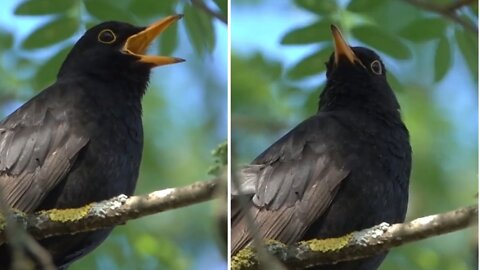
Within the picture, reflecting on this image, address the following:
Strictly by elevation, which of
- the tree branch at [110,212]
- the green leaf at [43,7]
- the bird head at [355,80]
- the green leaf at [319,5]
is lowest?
the tree branch at [110,212]

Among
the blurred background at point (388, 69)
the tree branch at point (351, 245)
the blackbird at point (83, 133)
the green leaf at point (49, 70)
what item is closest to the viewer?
the tree branch at point (351, 245)

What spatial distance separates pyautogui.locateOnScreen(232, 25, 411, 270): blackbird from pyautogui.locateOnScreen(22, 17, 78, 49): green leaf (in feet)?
1.97

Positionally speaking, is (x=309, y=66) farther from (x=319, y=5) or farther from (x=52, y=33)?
(x=52, y=33)

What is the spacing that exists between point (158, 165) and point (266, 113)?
31 cm

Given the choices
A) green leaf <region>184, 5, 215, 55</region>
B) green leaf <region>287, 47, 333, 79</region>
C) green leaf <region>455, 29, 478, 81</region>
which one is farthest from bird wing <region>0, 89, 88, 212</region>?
green leaf <region>455, 29, 478, 81</region>

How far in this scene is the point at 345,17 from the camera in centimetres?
231

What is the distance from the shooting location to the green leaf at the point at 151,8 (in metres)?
2.39

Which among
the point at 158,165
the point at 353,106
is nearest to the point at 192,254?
the point at 158,165

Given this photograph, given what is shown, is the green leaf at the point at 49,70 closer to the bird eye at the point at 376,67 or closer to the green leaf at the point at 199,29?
the green leaf at the point at 199,29

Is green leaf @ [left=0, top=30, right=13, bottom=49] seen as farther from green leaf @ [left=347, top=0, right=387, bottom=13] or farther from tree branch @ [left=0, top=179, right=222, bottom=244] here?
green leaf @ [left=347, top=0, right=387, bottom=13]

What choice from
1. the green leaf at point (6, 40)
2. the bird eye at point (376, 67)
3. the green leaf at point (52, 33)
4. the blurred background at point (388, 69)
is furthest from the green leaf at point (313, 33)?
the green leaf at point (6, 40)

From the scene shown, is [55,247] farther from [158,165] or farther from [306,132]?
[306,132]

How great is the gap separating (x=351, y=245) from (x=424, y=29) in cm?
58

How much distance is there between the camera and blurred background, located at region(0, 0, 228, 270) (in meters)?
2.29
